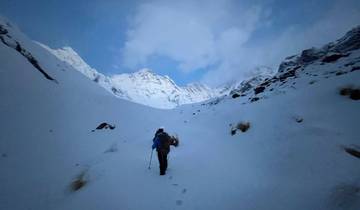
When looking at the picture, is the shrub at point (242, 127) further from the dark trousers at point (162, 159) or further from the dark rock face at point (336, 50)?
the dark rock face at point (336, 50)

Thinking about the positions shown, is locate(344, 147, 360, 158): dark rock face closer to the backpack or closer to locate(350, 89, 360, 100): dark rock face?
locate(350, 89, 360, 100): dark rock face

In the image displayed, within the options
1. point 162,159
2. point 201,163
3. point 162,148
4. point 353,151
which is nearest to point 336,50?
point 353,151

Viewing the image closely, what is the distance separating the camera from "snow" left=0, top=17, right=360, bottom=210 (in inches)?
260

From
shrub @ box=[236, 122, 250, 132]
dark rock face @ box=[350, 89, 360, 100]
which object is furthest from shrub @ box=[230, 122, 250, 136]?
dark rock face @ box=[350, 89, 360, 100]

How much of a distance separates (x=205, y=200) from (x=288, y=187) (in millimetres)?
2946

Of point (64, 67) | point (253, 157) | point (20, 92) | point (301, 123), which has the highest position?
point (64, 67)

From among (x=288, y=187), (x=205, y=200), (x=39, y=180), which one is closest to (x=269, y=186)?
(x=288, y=187)

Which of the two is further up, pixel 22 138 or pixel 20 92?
pixel 20 92

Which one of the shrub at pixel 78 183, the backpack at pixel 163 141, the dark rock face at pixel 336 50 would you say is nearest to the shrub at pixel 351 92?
the backpack at pixel 163 141

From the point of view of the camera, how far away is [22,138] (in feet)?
54.4

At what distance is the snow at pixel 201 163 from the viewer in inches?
260

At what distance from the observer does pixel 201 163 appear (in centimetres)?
1036

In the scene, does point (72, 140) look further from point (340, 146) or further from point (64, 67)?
point (64, 67)

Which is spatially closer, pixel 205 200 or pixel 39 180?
pixel 205 200
